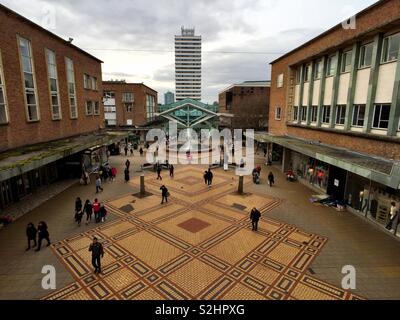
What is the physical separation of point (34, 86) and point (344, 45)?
23763 millimetres

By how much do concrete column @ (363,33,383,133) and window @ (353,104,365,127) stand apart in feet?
2.45

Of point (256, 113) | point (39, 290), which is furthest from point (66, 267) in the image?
point (256, 113)

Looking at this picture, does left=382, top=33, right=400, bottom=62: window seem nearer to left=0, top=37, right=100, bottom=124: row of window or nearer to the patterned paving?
the patterned paving

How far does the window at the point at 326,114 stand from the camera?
1955 centimetres

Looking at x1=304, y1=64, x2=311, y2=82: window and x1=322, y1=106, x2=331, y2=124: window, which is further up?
x1=304, y1=64, x2=311, y2=82: window

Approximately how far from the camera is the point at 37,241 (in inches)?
465

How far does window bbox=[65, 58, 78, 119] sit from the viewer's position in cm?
2528

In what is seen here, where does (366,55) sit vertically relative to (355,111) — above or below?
above

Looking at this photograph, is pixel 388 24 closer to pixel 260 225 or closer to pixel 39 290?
pixel 260 225

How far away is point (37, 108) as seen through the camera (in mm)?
19547

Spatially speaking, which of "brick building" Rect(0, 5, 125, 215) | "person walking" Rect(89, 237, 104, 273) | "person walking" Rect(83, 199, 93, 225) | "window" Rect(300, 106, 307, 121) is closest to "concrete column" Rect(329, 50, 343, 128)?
"window" Rect(300, 106, 307, 121)

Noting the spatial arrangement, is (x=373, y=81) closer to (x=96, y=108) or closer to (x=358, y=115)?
(x=358, y=115)

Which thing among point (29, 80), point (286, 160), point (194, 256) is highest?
point (29, 80)

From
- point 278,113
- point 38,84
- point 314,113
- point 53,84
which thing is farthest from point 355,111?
point 53,84
